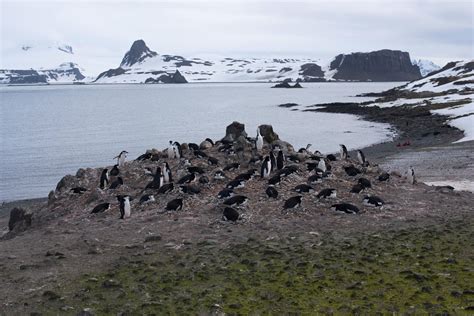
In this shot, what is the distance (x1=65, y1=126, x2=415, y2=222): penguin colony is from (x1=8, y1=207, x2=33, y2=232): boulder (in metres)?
1.83

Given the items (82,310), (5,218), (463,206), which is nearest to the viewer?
(82,310)

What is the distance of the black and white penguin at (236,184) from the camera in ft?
63.4

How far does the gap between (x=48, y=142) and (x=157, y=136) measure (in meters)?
11.9

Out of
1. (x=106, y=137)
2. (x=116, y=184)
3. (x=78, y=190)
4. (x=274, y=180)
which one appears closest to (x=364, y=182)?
(x=274, y=180)

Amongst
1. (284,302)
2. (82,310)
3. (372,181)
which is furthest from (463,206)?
(82,310)

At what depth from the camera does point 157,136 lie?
211ft

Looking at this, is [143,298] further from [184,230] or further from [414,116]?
[414,116]

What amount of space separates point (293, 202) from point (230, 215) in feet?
7.04

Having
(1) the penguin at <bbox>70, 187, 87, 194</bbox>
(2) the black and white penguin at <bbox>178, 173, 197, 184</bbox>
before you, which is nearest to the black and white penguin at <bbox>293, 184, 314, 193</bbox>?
(2) the black and white penguin at <bbox>178, 173, 197, 184</bbox>

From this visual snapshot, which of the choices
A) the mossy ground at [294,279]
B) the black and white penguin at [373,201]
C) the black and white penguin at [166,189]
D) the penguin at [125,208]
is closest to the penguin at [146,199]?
the black and white penguin at [166,189]

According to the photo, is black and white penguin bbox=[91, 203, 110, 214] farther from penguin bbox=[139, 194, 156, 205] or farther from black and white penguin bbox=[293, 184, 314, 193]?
black and white penguin bbox=[293, 184, 314, 193]

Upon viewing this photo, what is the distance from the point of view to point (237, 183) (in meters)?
19.4

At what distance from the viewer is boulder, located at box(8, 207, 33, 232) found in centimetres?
1959

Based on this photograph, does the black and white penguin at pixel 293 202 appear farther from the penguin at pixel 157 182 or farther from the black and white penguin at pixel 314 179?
the penguin at pixel 157 182
